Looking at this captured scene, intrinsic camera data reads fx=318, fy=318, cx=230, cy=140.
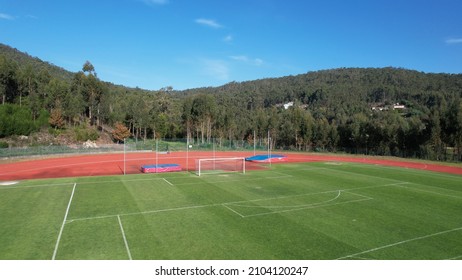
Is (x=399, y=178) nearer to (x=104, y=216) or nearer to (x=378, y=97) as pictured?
(x=104, y=216)

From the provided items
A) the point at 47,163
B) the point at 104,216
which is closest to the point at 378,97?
the point at 47,163

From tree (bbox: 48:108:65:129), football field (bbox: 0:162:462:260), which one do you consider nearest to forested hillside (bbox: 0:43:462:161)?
tree (bbox: 48:108:65:129)

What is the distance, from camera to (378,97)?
168 meters

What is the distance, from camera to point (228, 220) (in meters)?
15.8

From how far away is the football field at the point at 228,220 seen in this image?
12.0m

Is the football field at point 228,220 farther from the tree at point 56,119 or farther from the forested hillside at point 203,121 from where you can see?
the tree at point 56,119

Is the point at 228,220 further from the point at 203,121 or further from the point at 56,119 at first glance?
the point at 203,121

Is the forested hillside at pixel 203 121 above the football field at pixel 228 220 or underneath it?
above

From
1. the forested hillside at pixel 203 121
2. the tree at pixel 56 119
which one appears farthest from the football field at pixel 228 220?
the tree at pixel 56 119

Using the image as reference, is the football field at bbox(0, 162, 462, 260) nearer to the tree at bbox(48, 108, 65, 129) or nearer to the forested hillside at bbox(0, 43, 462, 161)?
the forested hillside at bbox(0, 43, 462, 161)

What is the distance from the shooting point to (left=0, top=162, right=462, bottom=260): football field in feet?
39.4

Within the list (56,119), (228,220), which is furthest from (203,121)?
(228,220)

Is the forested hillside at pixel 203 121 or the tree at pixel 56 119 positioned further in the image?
the tree at pixel 56 119

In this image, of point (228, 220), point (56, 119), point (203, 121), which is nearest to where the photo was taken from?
point (228, 220)
